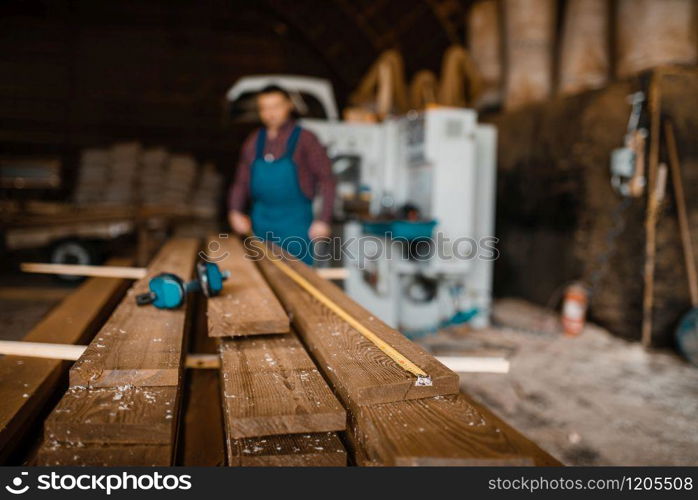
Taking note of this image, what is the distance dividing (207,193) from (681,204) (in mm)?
6409

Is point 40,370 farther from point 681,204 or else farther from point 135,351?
point 681,204

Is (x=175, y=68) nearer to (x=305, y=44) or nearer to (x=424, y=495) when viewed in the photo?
(x=305, y=44)

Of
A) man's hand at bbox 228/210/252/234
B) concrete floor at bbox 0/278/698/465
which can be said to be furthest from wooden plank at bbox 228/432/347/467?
man's hand at bbox 228/210/252/234

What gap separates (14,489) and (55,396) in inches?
31.4

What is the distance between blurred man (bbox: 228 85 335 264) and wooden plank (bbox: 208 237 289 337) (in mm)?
1512

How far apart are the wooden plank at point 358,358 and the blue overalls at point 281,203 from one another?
1933mm

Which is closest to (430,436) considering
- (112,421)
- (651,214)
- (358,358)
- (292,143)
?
(358,358)

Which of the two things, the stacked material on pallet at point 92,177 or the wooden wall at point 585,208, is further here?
the stacked material on pallet at point 92,177

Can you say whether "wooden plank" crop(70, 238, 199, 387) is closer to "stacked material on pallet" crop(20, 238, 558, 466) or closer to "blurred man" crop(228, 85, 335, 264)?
"stacked material on pallet" crop(20, 238, 558, 466)

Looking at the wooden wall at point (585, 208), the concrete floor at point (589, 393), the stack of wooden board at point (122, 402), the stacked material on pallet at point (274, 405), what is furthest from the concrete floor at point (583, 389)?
the stack of wooden board at point (122, 402)

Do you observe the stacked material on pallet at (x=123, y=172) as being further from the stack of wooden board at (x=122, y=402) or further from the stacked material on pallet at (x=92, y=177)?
the stack of wooden board at (x=122, y=402)

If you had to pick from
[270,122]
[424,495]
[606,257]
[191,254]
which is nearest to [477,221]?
[606,257]

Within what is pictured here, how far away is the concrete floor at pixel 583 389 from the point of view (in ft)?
9.17

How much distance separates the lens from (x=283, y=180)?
12.3 ft
